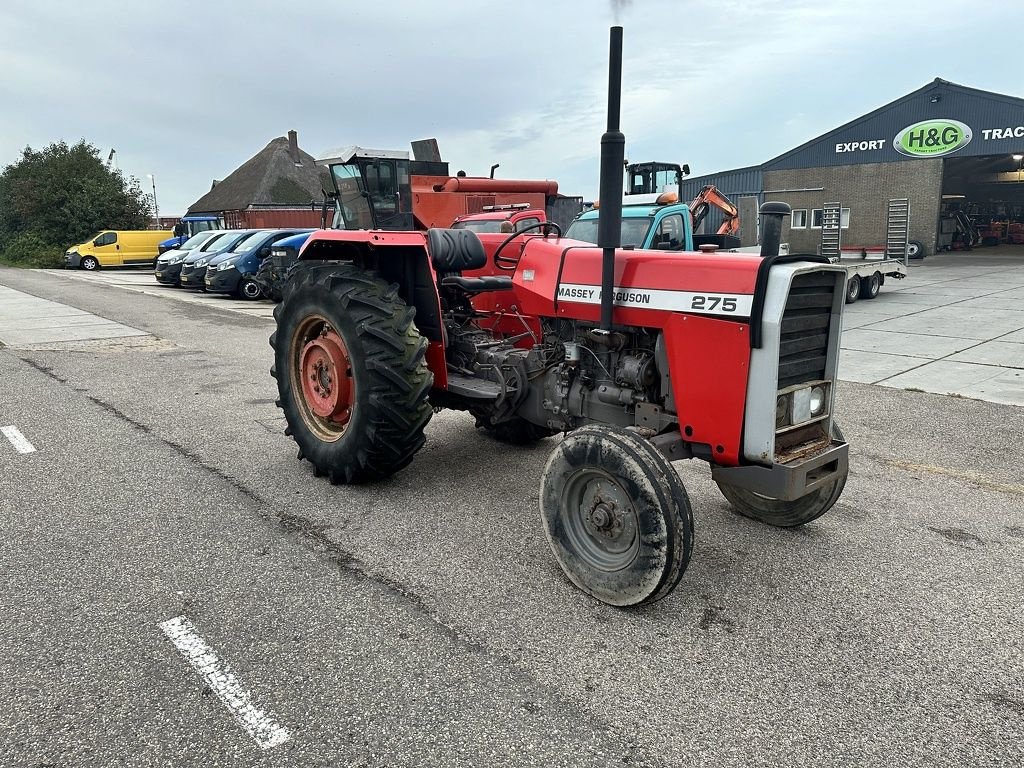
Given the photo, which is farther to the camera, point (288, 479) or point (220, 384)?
point (220, 384)

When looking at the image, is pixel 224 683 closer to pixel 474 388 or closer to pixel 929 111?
pixel 474 388

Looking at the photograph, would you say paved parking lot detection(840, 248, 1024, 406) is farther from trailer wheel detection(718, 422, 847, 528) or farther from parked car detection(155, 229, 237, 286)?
parked car detection(155, 229, 237, 286)

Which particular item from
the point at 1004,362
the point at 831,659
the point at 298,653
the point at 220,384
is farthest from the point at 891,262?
the point at 298,653

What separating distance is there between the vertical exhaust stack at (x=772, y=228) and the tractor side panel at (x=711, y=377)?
354 millimetres

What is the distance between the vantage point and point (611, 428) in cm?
298

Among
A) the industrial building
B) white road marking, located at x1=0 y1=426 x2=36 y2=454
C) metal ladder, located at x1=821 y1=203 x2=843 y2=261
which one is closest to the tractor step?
white road marking, located at x1=0 y1=426 x2=36 y2=454

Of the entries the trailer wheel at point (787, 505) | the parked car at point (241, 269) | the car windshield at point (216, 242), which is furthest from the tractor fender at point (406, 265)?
the car windshield at point (216, 242)

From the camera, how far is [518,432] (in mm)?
4984

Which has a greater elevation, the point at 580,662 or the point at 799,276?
the point at 799,276

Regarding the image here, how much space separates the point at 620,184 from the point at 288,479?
279cm

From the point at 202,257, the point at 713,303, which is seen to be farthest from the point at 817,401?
the point at 202,257

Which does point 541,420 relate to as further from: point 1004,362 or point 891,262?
point 891,262

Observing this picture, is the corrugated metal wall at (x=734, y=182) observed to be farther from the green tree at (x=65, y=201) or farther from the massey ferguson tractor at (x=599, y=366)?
the green tree at (x=65, y=201)

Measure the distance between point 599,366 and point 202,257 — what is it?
16904mm
